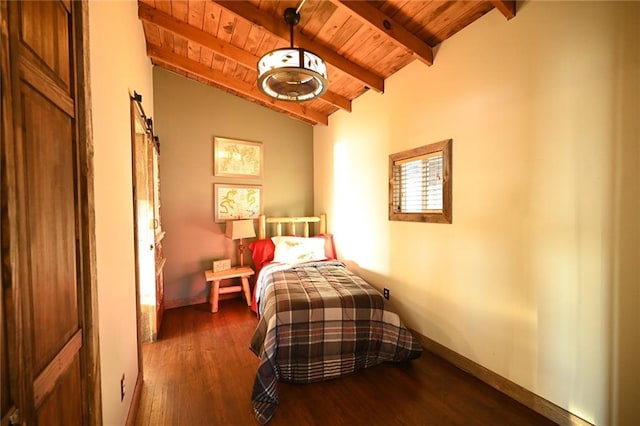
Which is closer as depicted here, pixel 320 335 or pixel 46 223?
pixel 46 223

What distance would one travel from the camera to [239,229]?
11.0 feet

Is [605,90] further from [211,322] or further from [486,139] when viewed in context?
[211,322]

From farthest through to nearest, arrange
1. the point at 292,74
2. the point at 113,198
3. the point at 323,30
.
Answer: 1. the point at 323,30
2. the point at 292,74
3. the point at 113,198

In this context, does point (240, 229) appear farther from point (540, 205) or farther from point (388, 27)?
point (540, 205)

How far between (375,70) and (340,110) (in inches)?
37.8

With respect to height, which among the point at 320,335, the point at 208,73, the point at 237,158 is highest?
the point at 208,73

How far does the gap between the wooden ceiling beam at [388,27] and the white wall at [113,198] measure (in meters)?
1.41

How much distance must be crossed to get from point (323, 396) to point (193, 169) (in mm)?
3032

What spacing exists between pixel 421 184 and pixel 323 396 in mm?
1884

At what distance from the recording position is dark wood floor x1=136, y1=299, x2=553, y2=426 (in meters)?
1.56

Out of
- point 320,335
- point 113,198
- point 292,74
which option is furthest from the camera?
point 320,335

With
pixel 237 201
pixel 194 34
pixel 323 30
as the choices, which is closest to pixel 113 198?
pixel 194 34

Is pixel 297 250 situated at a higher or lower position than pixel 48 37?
lower

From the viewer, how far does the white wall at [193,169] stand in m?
3.27
